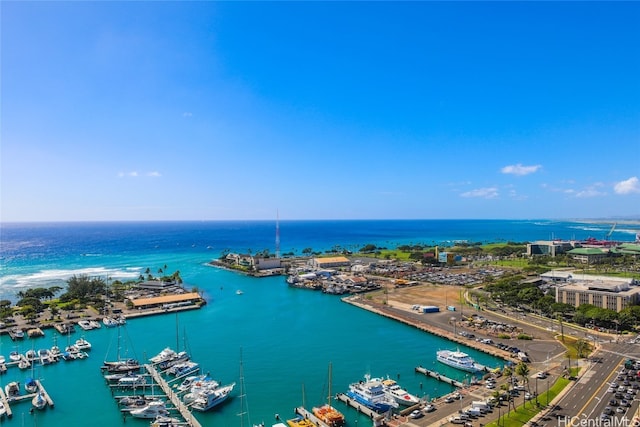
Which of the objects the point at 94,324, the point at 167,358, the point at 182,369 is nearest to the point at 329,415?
the point at 182,369

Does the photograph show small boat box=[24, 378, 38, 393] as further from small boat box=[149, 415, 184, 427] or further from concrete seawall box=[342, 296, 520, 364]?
concrete seawall box=[342, 296, 520, 364]

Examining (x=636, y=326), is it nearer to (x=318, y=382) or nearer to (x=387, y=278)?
(x=318, y=382)

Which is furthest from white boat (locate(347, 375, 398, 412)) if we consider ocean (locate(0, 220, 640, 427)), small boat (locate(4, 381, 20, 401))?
small boat (locate(4, 381, 20, 401))

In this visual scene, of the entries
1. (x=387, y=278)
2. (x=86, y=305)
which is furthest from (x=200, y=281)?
(x=387, y=278)

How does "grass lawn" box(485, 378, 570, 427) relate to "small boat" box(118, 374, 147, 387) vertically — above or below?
above

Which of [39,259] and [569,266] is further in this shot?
[39,259]
